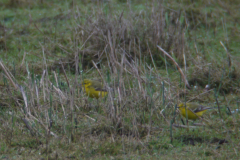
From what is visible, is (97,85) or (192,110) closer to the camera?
(192,110)

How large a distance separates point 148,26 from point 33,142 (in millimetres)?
3597

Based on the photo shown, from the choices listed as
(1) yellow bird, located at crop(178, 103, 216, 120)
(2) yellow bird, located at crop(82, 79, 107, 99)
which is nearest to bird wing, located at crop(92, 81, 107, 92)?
(2) yellow bird, located at crop(82, 79, 107, 99)

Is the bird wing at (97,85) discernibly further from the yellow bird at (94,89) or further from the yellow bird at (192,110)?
the yellow bird at (192,110)

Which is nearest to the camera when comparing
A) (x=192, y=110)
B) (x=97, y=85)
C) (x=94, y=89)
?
(x=192, y=110)

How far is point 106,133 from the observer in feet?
12.4

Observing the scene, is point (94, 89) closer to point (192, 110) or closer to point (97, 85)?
point (97, 85)

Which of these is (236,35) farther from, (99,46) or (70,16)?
(70,16)

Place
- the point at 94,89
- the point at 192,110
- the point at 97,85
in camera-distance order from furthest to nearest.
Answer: the point at 97,85 < the point at 94,89 < the point at 192,110

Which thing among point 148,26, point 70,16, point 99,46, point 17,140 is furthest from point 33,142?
point 70,16

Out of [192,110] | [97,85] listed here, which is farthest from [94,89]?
[192,110]

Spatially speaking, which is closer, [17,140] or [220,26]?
[17,140]

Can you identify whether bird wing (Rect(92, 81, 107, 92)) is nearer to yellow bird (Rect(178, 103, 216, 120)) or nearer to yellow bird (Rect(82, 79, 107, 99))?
yellow bird (Rect(82, 79, 107, 99))

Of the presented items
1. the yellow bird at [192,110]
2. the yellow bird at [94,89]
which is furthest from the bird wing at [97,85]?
the yellow bird at [192,110]

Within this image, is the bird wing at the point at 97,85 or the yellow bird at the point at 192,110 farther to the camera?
the bird wing at the point at 97,85
